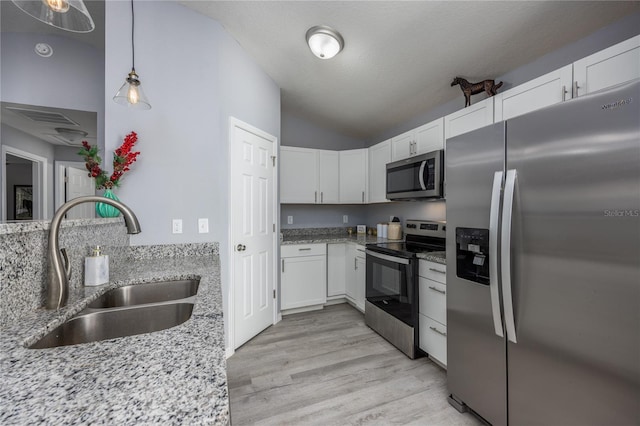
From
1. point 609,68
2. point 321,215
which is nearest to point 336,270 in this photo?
point 321,215

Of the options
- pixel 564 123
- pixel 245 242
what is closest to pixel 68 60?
pixel 245 242

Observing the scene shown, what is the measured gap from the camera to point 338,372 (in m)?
2.05

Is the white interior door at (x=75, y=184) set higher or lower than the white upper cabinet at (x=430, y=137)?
lower

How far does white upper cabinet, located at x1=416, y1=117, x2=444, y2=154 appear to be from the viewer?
247 cm

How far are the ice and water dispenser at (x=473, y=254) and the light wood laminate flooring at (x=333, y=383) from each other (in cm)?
90

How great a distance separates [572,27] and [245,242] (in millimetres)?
2906

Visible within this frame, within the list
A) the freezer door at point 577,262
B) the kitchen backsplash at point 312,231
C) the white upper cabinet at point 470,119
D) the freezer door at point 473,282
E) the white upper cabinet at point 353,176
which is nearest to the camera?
the freezer door at point 577,262

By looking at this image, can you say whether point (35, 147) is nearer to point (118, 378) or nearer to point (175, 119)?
point (175, 119)

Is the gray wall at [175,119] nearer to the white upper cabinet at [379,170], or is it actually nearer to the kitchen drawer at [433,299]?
the kitchen drawer at [433,299]

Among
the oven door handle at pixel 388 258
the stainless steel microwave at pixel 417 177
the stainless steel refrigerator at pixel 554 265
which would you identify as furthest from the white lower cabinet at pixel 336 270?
the stainless steel refrigerator at pixel 554 265

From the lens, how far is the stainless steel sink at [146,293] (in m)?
1.20

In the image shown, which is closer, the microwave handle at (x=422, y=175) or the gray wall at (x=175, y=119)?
the gray wall at (x=175, y=119)

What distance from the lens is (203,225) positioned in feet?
6.98

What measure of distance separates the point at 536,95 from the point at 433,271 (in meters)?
1.39
